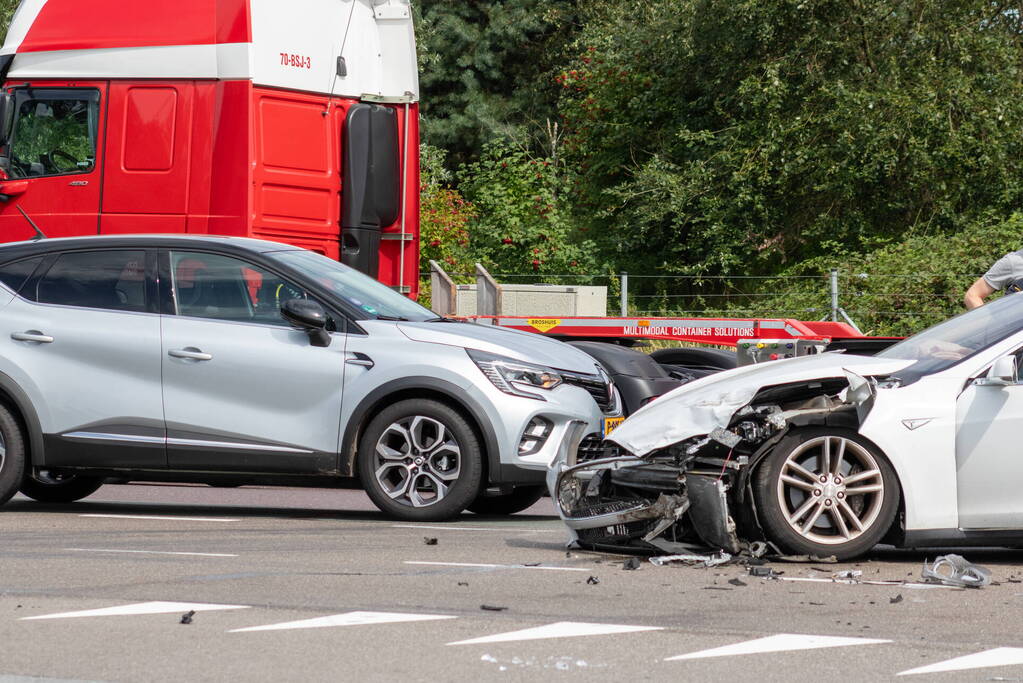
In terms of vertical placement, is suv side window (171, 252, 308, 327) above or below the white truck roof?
below

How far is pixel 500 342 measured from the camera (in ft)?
30.2

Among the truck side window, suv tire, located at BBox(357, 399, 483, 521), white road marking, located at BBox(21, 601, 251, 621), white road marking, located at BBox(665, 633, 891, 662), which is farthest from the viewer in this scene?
the truck side window

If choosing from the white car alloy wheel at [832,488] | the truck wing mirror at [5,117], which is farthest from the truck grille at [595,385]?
the truck wing mirror at [5,117]

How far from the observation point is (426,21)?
3841 cm

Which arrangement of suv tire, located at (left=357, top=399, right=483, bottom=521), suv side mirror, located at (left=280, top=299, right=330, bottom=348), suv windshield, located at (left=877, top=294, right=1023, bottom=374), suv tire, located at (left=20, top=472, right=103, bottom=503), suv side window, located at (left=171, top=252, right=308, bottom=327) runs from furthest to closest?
suv tire, located at (left=20, top=472, right=103, bottom=503) → suv side window, located at (left=171, top=252, right=308, bottom=327) → suv side mirror, located at (left=280, top=299, right=330, bottom=348) → suv tire, located at (left=357, top=399, right=483, bottom=521) → suv windshield, located at (left=877, top=294, right=1023, bottom=374)

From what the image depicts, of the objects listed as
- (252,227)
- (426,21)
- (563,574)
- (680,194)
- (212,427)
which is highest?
(426,21)

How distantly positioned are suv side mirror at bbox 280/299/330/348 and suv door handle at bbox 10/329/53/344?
1453mm

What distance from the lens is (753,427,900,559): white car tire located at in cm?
715

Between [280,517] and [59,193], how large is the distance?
4.37 m

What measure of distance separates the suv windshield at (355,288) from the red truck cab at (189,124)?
8.88 ft

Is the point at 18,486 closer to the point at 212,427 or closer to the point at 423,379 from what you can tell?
the point at 212,427

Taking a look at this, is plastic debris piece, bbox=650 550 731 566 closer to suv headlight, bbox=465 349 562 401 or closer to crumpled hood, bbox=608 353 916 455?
crumpled hood, bbox=608 353 916 455

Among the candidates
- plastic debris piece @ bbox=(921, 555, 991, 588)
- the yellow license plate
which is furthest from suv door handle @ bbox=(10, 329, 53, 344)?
plastic debris piece @ bbox=(921, 555, 991, 588)

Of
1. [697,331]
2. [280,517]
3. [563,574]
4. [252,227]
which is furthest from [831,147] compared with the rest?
[563,574]
